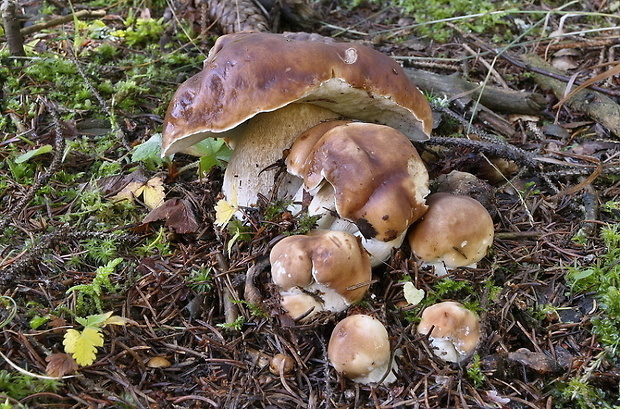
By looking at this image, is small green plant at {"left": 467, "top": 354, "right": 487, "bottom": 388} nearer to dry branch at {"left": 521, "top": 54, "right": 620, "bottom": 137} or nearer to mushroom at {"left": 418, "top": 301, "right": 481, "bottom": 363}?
mushroom at {"left": 418, "top": 301, "right": 481, "bottom": 363}

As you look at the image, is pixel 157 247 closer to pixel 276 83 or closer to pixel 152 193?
pixel 152 193

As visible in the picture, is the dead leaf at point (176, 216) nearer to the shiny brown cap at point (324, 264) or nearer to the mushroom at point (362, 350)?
the shiny brown cap at point (324, 264)

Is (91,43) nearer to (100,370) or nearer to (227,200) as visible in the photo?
(227,200)

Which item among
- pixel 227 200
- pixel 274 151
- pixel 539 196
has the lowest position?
pixel 539 196

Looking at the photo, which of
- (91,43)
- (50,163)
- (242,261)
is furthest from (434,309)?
(91,43)

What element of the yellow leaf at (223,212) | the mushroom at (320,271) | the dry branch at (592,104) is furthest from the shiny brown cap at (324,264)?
the dry branch at (592,104)

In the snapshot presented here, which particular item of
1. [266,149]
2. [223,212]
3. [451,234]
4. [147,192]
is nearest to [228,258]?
[223,212]
